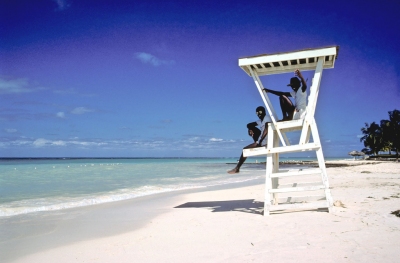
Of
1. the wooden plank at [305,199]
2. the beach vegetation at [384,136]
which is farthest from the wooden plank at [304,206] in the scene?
the beach vegetation at [384,136]

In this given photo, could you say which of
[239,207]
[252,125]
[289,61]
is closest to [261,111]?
[252,125]

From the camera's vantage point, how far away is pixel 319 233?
4.87 metres

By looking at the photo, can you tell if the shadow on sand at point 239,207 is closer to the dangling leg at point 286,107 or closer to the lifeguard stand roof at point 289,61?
the dangling leg at point 286,107

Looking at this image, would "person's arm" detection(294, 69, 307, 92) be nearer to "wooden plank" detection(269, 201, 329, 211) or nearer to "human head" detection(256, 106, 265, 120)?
"human head" detection(256, 106, 265, 120)

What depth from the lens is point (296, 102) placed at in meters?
6.67

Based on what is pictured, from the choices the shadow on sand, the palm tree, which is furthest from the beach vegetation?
the shadow on sand

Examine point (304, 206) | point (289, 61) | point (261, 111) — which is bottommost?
point (304, 206)

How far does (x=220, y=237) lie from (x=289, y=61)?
3823mm

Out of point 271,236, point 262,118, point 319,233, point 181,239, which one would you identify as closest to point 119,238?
point 181,239

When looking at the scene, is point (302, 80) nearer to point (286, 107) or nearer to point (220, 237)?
point (286, 107)

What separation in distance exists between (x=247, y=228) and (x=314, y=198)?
2408 millimetres

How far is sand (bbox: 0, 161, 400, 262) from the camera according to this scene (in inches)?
163

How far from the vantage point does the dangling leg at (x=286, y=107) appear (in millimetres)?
6629

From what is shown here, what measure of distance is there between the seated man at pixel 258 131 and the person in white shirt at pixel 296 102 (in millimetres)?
425
